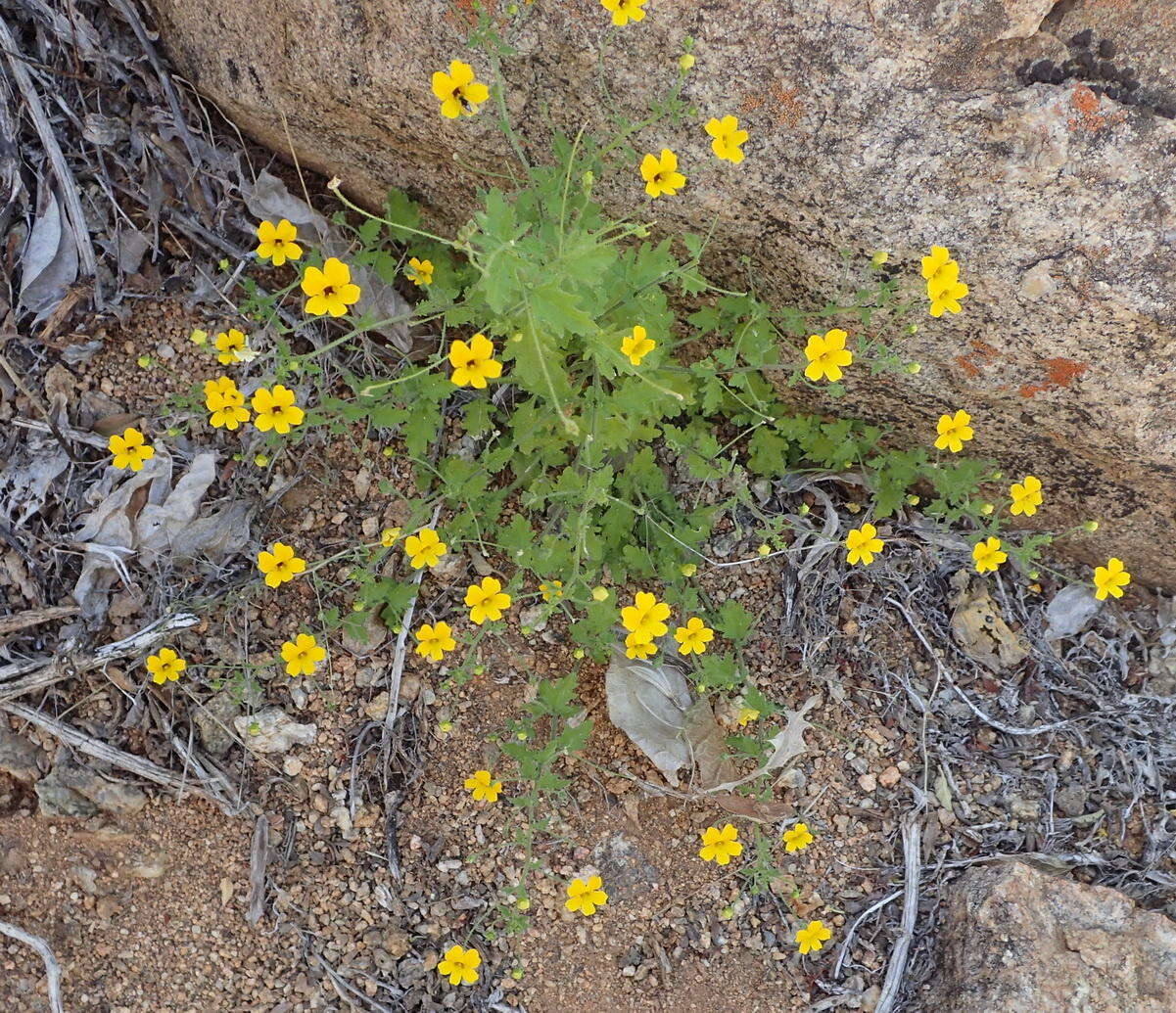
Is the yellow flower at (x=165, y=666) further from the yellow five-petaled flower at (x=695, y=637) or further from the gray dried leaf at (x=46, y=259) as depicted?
the yellow five-petaled flower at (x=695, y=637)

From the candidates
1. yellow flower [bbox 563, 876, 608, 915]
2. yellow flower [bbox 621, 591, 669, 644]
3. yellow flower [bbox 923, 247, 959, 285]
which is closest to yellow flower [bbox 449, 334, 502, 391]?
yellow flower [bbox 621, 591, 669, 644]

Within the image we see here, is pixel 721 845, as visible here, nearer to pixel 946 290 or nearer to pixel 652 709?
pixel 652 709

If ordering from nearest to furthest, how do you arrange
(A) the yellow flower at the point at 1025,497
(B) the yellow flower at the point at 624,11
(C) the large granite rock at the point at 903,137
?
(B) the yellow flower at the point at 624,11 → (C) the large granite rock at the point at 903,137 → (A) the yellow flower at the point at 1025,497

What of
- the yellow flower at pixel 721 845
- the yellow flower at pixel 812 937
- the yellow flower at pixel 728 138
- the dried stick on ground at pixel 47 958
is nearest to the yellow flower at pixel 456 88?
the yellow flower at pixel 728 138

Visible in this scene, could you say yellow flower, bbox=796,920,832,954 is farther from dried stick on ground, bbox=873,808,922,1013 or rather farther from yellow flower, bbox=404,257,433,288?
yellow flower, bbox=404,257,433,288

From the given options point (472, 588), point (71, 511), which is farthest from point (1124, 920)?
point (71, 511)

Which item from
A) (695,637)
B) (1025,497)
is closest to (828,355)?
(1025,497)
